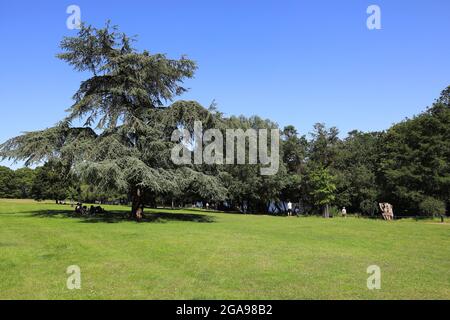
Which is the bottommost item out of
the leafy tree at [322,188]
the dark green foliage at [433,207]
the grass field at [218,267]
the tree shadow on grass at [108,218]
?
the grass field at [218,267]

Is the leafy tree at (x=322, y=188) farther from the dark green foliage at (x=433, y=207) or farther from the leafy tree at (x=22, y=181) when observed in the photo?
the leafy tree at (x=22, y=181)

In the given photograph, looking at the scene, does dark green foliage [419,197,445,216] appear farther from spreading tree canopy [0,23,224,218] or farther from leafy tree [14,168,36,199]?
leafy tree [14,168,36,199]

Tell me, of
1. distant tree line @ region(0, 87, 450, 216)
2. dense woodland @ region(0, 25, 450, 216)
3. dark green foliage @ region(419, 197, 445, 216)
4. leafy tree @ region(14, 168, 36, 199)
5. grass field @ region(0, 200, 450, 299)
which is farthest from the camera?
leafy tree @ region(14, 168, 36, 199)

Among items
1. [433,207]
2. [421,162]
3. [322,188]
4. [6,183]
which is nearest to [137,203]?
[322,188]

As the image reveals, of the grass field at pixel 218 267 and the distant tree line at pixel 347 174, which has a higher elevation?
the distant tree line at pixel 347 174

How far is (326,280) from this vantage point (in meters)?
8.96

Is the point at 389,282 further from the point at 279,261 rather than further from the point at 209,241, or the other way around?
the point at 209,241

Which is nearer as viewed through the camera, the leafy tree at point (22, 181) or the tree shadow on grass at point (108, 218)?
the tree shadow on grass at point (108, 218)

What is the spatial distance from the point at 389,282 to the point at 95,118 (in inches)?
968

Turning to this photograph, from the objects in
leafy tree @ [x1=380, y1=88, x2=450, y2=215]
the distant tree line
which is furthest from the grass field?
leafy tree @ [x1=380, y1=88, x2=450, y2=215]

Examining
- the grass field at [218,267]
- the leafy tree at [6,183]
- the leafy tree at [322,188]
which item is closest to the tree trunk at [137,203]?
the grass field at [218,267]

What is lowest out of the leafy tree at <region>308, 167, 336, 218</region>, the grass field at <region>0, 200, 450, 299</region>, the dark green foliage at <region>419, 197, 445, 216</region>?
the grass field at <region>0, 200, 450, 299</region>

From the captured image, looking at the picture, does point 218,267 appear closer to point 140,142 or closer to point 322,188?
point 140,142

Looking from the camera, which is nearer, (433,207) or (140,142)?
(140,142)
